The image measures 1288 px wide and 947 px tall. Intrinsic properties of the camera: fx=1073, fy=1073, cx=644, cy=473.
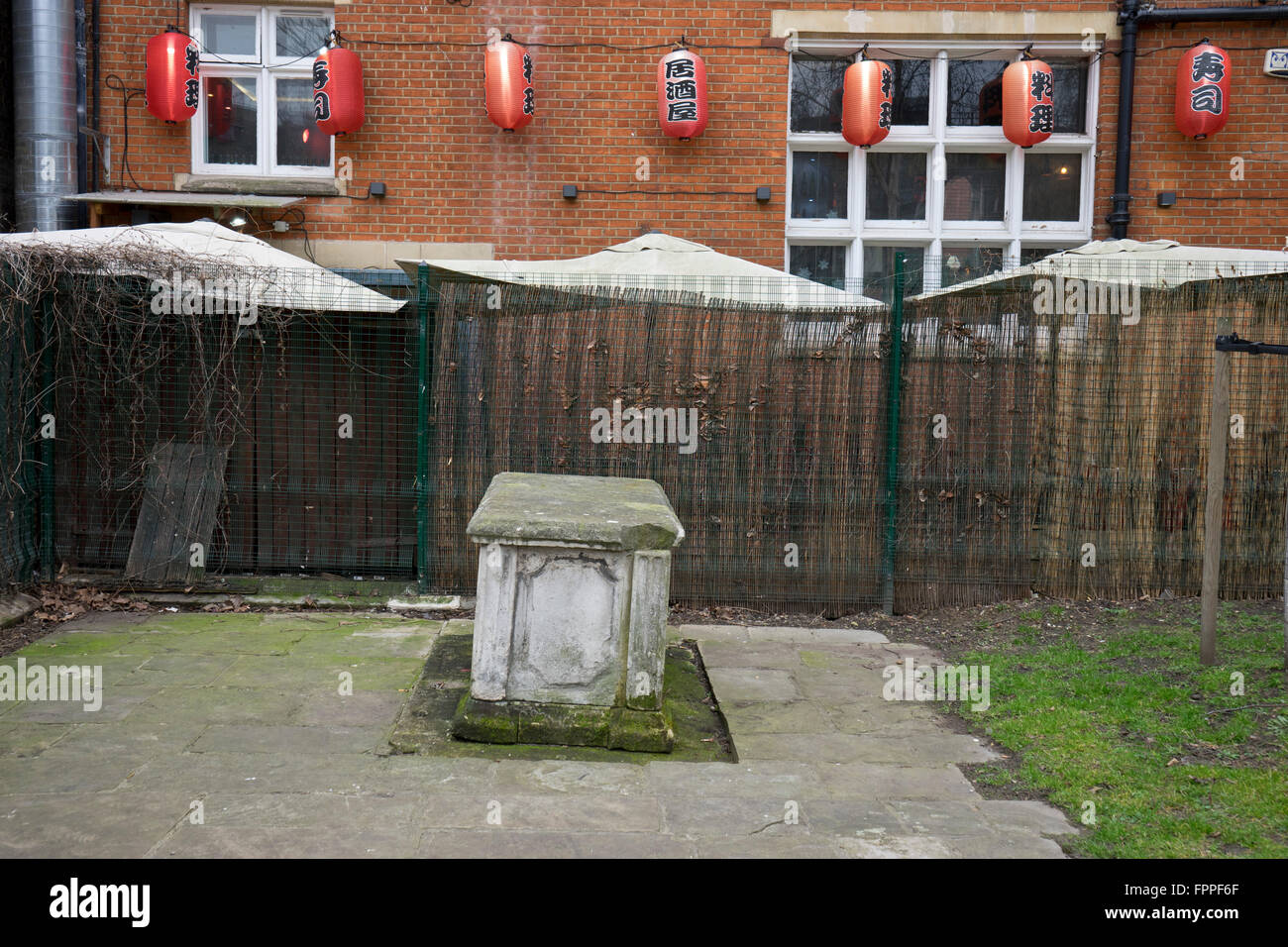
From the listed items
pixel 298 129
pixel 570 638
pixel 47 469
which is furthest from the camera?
pixel 298 129

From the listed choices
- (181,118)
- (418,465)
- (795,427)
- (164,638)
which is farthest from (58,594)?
(795,427)

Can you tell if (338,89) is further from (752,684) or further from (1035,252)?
(1035,252)

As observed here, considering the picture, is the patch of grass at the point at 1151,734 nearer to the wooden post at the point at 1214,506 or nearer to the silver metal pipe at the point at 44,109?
the wooden post at the point at 1214,506

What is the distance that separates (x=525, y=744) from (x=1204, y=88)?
8.76 metres

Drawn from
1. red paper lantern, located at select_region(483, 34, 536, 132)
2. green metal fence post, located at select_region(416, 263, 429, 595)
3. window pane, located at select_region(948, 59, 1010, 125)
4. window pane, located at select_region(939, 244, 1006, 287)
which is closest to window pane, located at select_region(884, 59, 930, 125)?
window pane, located at select_region(948, 59, 1010, 125)

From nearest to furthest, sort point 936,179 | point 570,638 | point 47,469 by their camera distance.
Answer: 1. point 570,638
2. point 47,469
3. point 936,179

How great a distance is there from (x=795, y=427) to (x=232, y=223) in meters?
5.51

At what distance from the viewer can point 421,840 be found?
418 centimetres

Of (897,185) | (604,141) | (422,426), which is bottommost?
(422,426)

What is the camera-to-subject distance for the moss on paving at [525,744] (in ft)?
17.1

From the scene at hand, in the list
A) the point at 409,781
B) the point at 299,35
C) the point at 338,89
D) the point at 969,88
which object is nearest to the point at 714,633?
the point at 409,781

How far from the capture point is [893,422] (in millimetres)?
7965

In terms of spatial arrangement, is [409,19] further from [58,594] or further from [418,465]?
[58,594]

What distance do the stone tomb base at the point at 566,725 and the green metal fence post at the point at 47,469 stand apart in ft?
15.2
